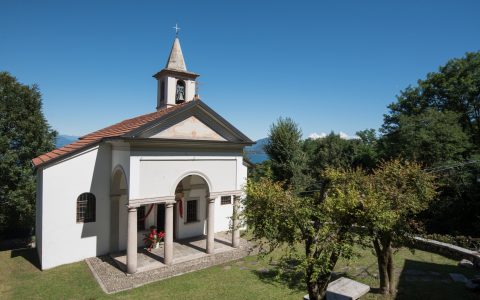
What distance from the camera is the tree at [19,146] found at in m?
17.6

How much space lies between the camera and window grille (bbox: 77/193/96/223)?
13.5m

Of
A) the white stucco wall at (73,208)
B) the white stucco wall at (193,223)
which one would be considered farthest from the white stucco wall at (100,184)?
the white stucco wall at (193,223)

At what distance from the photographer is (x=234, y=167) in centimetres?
1532

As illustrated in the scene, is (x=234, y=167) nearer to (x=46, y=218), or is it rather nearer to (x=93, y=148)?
(x=93, y=148)

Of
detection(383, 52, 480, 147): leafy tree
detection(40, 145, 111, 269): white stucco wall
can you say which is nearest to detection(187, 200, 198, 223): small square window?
detection(40, 145, 111, 269): white stucco wall

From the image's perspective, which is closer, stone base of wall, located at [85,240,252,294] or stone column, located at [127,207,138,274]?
stone base of wall, located at [85,240,252,294]

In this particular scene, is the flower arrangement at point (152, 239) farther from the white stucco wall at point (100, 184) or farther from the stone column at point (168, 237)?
the stone column at point (168, 237)

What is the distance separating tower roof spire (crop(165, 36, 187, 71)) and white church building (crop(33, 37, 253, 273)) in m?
4.85

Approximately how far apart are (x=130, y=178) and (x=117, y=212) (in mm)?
3718

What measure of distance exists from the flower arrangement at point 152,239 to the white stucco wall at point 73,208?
6.58ft

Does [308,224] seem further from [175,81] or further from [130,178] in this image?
[175,81]

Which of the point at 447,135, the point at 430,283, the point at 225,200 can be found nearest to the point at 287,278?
the point at 430,283

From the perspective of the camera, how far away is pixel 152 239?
49.7 feet

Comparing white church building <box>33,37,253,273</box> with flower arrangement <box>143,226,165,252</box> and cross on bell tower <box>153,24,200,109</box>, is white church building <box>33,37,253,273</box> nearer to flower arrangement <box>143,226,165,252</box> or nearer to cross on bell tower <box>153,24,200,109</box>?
flower arrangement <box>143,226,165,252</box>
